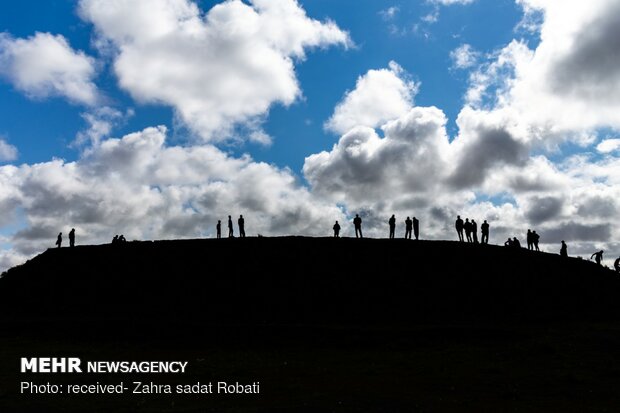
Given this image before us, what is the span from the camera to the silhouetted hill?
26.2 m

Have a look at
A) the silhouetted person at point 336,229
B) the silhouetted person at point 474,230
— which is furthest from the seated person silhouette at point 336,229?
the silhouetted person at point 474,230

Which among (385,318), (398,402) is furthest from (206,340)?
(398,402)

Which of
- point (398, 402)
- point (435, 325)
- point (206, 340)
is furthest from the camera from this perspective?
point (435, 325)

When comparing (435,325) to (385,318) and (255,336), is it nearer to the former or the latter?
(385,318)

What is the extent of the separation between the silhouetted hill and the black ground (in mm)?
109

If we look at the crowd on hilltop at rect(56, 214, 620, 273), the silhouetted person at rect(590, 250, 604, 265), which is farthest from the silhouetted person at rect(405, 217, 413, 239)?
the silhouetted person at rect(590, 250, 604, 265)

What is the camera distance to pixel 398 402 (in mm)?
11930

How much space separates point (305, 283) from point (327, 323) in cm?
477

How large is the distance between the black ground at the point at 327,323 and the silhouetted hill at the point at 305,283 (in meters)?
0.11

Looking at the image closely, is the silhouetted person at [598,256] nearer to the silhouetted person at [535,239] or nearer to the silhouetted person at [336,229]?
the silhouetted person at [535,239]

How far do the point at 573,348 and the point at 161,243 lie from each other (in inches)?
966

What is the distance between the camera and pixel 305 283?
28.4 m

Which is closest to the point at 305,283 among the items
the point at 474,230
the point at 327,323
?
the point at 327,323

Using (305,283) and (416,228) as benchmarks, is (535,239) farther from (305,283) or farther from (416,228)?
(305,283)
